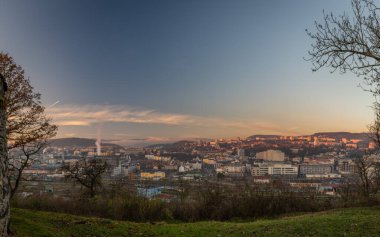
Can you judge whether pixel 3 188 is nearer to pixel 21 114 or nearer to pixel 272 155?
pixel 21 114

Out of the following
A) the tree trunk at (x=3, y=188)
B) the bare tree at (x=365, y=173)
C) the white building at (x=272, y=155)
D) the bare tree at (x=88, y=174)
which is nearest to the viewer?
the tree trunk at (x=3, y=188)

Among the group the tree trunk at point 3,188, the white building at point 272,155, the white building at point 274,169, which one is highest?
the tree trunk at point 3,188

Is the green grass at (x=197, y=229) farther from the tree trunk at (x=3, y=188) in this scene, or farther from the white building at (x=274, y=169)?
the white building at (x=274, y=169)

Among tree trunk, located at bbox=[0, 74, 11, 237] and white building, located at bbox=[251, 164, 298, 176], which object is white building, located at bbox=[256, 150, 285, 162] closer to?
white building, located at bbox=[251, 164, 298, 176]

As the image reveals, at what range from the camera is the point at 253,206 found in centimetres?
4700

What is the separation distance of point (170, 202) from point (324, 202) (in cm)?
2008

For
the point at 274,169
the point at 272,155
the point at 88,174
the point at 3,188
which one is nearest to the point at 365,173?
the point at 88,174

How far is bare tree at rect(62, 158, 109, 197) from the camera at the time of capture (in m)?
47.2

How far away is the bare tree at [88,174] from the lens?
4716 cm

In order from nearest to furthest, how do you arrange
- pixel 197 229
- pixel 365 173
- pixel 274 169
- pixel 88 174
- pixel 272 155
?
pixel 197 229 < pixel 365 173 < pixel 88 174 < pixel 274 169 < pixel 272 155

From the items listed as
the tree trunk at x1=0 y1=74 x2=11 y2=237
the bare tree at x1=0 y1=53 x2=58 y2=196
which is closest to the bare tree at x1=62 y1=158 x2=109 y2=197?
the bare tree at x1=0 y1=53 x2=58 y2=196

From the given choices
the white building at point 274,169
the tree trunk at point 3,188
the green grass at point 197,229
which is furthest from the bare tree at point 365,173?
the white building at point 274,169

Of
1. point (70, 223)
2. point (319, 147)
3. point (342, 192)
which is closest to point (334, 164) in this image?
point (319, 147)

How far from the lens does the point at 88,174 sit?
156 ft
